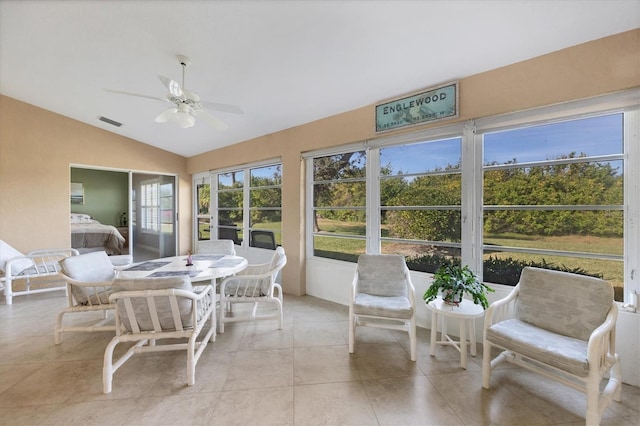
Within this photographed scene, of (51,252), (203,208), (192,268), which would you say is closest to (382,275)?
(192,268)

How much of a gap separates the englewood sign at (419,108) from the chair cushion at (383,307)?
6.23 ft

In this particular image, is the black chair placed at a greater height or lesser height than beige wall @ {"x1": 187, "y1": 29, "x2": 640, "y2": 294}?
lesser

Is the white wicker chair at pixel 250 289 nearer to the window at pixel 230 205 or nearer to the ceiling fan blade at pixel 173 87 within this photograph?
the ceiling fan blade at pixel 173 87

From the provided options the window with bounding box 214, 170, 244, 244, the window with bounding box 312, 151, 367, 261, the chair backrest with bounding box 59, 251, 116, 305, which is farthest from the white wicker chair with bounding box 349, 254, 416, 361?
the window with bounding box 214, 170, 244, 244

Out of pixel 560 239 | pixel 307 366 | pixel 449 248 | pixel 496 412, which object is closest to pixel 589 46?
pixel 560 239

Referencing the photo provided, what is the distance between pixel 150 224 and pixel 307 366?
5.71m

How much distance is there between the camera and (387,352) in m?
2.40

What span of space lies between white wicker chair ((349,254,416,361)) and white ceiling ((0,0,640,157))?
6.25 ft

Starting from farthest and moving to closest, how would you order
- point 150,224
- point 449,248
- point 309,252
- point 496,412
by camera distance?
point 150,224 → point 309,252 → point 449,248 → point 496,412

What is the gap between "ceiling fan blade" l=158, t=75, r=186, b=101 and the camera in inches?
80.3

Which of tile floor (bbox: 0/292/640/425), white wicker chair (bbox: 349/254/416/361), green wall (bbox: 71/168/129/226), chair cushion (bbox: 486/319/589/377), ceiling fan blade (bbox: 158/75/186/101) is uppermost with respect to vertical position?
ceiling fan blade (bbox: 158/75/186/101)

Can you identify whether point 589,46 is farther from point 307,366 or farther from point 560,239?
point 307,366

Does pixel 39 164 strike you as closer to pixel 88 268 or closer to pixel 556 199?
pixel 88 268

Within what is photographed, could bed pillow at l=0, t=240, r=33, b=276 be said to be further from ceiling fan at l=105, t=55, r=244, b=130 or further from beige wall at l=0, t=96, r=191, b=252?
ceiling fan at l=105, t=55, r=244, b=130
